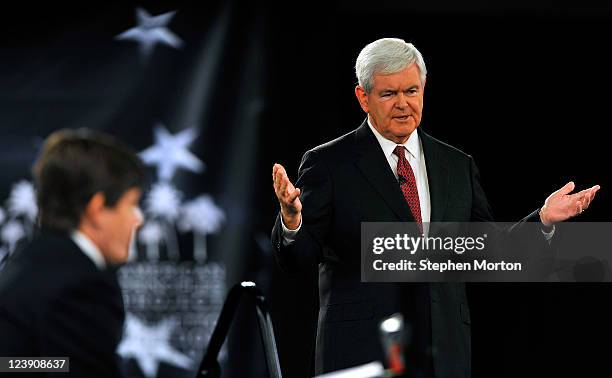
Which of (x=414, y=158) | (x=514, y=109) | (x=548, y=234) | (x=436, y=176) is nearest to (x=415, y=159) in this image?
(x=414, y=158)

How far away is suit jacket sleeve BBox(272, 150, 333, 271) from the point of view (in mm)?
2969

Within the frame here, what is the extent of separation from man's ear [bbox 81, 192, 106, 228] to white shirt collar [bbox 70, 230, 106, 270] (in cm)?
3

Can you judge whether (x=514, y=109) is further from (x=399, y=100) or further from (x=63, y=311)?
(x=63, y=311)

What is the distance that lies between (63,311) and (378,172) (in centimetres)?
147

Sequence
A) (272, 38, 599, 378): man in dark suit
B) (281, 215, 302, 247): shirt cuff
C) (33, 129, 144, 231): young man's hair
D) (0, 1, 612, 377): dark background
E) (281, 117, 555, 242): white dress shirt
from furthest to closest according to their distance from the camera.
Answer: (0, 1, 612, 377): dark background → (281, 117, 555, 242): white dress shirt → (272, 38, 599, 378): man in dark suit → (281, 215, 302, 247): shirt cuff → (33, 129, 144, 231): young man's hair

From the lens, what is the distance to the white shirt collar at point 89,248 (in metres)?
1.97

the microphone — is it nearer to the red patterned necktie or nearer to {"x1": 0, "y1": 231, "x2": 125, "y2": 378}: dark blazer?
{"x1": 0, "y1": 231, "x2": 125, "y2": 378}: dark blazer

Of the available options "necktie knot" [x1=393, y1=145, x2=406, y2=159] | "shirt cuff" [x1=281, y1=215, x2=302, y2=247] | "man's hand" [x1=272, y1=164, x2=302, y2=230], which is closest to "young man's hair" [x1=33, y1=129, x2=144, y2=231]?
"man's hand" [x1=272, y1=164, x2=302, y2=230]

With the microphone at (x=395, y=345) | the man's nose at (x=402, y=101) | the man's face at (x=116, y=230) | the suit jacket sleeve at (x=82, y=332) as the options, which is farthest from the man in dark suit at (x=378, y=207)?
the microphone at (x=395, y=345)

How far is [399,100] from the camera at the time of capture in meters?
3.12

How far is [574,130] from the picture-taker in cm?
500

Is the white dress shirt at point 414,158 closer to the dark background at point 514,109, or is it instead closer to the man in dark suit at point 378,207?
the man in dark suit at point 378,207

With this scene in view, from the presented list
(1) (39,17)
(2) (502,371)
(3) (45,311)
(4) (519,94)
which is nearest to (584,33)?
(4) (519,94)

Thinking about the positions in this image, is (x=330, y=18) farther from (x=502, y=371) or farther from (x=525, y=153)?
(x=502, y=371)
